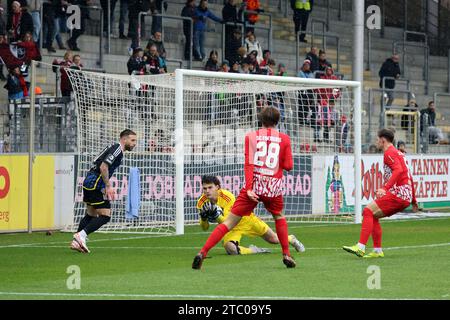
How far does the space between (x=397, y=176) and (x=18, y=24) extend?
13653 mm

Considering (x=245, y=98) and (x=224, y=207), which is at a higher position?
(x=245, y=98)

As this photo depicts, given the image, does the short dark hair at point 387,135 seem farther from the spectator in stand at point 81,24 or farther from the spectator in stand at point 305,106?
the spectator in stand at point 81,24

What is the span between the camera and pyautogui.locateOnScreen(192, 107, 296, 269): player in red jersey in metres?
13.7

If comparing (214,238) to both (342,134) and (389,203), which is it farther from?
(342,134)

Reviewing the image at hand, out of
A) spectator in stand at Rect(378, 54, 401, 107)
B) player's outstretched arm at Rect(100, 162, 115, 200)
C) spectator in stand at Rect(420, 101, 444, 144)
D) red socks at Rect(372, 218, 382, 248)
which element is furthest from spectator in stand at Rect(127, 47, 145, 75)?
red socks at Rect(372, 218, 382, 248)

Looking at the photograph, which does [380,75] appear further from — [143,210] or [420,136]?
[143,210]

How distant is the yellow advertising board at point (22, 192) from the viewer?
2078cm

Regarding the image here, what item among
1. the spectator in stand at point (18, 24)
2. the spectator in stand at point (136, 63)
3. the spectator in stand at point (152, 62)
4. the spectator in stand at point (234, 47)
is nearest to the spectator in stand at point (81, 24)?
the spectator in stand at point (18, 24)

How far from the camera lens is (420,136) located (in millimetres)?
30453

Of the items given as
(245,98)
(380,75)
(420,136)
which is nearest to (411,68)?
(380,75)

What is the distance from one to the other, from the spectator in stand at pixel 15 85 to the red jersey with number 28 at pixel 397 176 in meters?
11.2

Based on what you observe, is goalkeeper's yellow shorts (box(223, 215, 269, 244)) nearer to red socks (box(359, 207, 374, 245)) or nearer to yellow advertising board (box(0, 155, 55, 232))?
red socks (box(359, 207, 374, 245))

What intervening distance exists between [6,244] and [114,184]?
395 centimetres

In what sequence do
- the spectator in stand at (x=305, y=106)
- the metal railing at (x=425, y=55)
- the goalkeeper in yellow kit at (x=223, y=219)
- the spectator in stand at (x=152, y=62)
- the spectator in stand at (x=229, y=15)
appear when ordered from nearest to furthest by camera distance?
the goalkeeper in yellow kit at (x=223, y=219) → the spectator in stand at (x=305, y=106) → the spectator in stand at (x=152, y=62) → the spectator in stand at (x=229, y=15) → the metal railing at (x=425, y=55)
